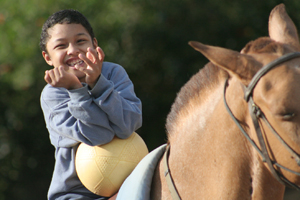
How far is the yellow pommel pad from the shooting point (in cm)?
211

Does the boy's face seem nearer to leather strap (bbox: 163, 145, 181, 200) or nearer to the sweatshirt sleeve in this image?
the sweatshirt sleeve

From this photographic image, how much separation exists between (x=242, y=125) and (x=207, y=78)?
331mm

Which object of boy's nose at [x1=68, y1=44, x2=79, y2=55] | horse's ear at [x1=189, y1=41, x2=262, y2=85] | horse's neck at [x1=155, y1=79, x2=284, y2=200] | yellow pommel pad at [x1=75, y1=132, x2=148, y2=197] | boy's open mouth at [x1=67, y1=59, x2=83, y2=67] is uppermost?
horse's ear at [x1=189, y1=41, x2=262, y2=85]

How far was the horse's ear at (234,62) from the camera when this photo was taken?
1.51 metres

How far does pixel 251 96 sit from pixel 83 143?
108 cm

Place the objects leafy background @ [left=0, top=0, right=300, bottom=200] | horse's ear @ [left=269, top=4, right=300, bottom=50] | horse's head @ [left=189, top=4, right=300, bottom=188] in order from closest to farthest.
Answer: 1. horse's head @ [left=189, top=4, right=300, bottom=188]
2. horse's ear @ [left=269, top=4, right=300, bottom=50]
3. leafy background @ [left=0, top=0, right=300, bottom=200]

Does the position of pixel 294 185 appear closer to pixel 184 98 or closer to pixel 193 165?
pixel 193 165

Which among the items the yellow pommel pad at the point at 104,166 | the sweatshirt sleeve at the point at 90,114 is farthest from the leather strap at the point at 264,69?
the yellow pommel pad at the point at 104,166

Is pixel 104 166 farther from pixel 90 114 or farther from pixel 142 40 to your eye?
pixel 142 40

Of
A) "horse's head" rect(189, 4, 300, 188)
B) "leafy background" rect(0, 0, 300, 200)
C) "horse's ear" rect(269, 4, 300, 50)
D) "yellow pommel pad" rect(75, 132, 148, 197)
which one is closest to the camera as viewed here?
"horse's head" rect(189, 4, 300, 188)

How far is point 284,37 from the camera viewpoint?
1760mm

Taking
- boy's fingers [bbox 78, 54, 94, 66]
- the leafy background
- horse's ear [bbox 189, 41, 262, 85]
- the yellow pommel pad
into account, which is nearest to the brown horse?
horse's ear [bbox 189, 41, 262, 85]

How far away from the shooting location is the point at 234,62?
1519 mm

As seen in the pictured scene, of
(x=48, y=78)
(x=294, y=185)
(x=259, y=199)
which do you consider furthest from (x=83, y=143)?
(x=294, y=185)
